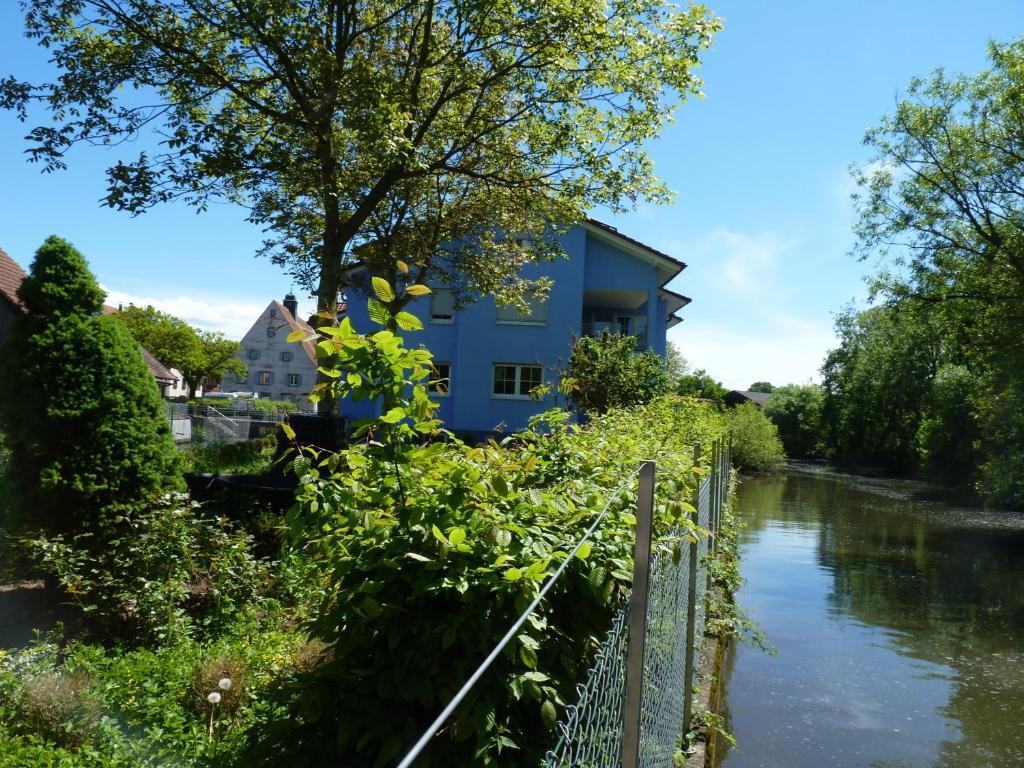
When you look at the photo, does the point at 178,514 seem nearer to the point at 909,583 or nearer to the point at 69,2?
the point at 69,2

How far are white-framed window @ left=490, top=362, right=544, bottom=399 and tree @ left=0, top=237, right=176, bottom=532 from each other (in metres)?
20.5

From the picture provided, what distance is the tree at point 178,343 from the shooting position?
61562 millimetres

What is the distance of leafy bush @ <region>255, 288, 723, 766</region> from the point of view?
234cm

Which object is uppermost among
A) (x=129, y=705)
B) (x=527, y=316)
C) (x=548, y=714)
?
(x=527, y=316)

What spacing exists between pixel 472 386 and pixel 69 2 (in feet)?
58.4

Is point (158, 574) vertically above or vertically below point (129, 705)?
above

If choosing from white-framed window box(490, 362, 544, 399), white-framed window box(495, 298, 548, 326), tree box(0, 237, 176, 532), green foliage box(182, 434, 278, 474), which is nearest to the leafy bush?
tree box(0, 237, 176, 532)

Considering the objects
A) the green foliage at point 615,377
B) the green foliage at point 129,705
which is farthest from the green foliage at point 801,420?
the green foliage at point 129,705

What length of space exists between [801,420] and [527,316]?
47513 millimetres

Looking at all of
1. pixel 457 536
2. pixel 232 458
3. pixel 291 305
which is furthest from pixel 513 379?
pixel 291 305

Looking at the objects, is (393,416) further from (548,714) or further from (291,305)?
(291,305)

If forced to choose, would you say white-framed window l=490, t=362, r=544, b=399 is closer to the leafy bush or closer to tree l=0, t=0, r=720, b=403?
tree l=0, t=0, r=720, b=403

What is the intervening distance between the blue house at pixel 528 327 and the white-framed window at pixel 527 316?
3 centimetres

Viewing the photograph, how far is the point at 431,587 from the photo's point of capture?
8.00 ft
